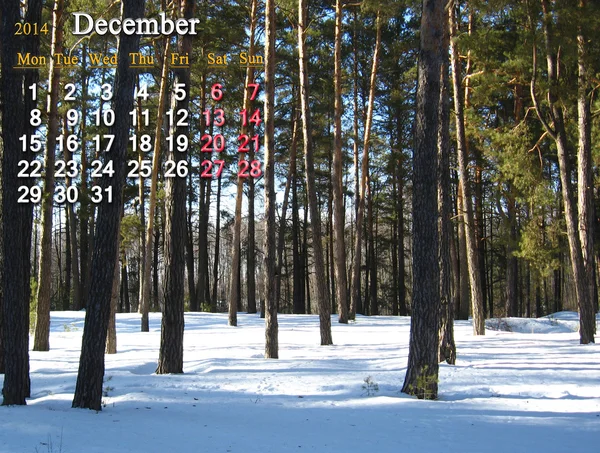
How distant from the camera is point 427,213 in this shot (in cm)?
749

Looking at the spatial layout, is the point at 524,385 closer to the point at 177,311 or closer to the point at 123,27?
the point at 177,311

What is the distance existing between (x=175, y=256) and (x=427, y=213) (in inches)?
159

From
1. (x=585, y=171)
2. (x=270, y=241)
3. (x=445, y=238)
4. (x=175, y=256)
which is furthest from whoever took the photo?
(x=585, y=171)

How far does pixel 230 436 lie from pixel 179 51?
6.33 m

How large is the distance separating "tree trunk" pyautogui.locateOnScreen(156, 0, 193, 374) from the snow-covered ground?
1.83ft

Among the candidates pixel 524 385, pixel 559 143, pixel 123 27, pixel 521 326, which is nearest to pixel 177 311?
pixel 123 27

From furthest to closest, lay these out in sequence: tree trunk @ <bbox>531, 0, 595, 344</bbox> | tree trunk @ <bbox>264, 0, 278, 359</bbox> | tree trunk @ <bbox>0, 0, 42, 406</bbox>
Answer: tree trunk @ <bbox>531, 0, 595, 344</bbox>
tree trunk @ <bbox>264, 0, 278, 359</bbox>
tree trunk @ <bbox>0, 0, 42, 406</bbox>

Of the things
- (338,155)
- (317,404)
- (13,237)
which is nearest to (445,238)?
(317,404)

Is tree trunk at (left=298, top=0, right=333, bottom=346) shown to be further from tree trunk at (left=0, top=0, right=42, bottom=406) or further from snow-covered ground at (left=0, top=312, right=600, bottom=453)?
tree trunk at (left=0, top=0, right=42, bottom=406)

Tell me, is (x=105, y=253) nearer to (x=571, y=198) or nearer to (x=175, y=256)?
(x=175, y=256)

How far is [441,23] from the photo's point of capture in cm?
754

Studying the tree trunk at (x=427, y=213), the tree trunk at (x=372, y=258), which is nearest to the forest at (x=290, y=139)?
the tree trunk at (x=427, y=213)

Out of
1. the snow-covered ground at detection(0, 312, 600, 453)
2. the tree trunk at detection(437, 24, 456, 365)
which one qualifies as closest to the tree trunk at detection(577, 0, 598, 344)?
the snow-covered ground at detection(0, 312, 600, 453)

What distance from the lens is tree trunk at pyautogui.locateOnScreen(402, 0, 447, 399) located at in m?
7.46
